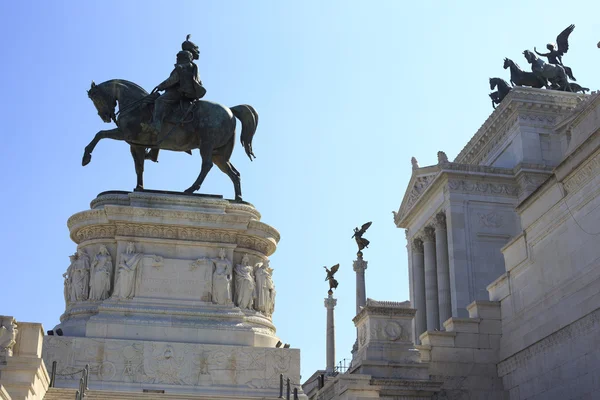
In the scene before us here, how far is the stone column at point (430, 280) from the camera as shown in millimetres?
49000

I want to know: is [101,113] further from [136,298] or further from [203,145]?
[136,298]

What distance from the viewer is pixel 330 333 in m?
50.8

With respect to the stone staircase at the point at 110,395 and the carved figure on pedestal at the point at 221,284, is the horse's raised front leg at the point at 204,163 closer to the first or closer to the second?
the carved figure on pedestal at the point at 221,284

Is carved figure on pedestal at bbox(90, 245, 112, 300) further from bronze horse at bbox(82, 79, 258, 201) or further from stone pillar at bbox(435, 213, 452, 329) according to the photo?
stone pillar at bbox(435, 213, 452, 329)

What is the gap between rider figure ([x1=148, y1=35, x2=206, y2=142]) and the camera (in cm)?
2431

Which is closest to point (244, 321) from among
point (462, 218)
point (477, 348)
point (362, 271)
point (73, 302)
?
point (73, 302)

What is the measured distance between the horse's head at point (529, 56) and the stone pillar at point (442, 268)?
42.1 ft

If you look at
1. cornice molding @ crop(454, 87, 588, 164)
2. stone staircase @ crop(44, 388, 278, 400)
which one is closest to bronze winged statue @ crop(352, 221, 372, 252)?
cornice molding @ crop(454, 87, 588, 164)

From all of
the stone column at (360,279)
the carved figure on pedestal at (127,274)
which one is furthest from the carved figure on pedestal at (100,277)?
the stone column at (360,279)

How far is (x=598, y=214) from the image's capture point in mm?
20562

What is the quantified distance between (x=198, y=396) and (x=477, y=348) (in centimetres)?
846

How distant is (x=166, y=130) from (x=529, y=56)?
117 ft

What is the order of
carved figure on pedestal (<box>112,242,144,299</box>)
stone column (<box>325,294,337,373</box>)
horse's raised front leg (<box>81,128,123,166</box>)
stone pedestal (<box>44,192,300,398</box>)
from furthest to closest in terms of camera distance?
stone column (<box>325,294,337,373</box>), horse's raised front leg (<box>81,128,123,166</box>), carved figure on pedestal (<box>112,242,144,299</box>), stone pedestal (<box>44,192,300,398</box>)

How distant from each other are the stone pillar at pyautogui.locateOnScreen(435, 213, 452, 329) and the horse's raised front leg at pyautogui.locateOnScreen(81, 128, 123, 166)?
26342 millimetres
